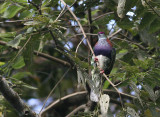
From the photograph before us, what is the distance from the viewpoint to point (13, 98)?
208 cm

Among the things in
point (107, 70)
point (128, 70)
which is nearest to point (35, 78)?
point (107, 70)

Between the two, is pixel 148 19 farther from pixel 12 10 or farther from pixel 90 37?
pixel 12 10

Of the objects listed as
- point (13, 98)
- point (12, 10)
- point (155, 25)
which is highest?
point (12, 10)

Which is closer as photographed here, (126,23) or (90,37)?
(126,23)

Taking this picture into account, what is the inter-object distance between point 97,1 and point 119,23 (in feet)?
1.00

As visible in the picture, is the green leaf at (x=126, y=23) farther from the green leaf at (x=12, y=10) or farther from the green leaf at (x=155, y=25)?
the green leaf at (x=12, y=10)

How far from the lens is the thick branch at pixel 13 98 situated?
6.57 ft

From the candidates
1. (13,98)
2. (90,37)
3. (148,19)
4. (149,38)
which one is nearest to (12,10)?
(13,98)

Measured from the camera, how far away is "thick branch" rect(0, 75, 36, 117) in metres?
2.00

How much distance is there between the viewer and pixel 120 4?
68.7 inches

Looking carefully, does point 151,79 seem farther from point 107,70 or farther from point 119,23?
point 107,70

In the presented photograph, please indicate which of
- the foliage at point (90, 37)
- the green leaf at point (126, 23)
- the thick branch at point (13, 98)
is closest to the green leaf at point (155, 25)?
the foliage at point (90, 37)

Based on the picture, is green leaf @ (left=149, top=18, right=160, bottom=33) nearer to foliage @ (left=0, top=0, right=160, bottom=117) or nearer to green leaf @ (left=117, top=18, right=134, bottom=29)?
foliage @ (left=0, top=0, right=160, bottom=117)

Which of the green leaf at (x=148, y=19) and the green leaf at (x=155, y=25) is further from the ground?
the green leaf at (x=148, y=19)
